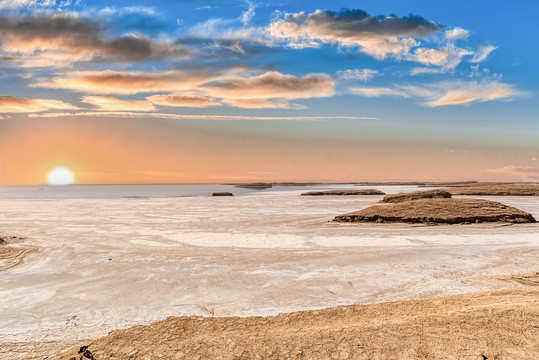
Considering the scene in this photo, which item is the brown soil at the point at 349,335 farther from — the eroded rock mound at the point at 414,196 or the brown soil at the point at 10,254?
the eroded rock mound at the point at 414,196

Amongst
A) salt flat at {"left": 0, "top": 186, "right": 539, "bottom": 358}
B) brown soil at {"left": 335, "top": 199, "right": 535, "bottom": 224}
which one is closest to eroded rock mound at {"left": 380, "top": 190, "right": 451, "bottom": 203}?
brown soil at {"left": 335, "top": 199, "right": 535, "bottom": 224}

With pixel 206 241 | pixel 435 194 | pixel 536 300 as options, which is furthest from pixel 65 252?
pixel 435 194

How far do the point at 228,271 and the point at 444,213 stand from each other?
1305cm

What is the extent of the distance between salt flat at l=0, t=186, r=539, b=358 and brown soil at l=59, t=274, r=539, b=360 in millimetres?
657

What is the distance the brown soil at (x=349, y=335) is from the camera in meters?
4.09

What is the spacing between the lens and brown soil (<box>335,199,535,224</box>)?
16.9 m

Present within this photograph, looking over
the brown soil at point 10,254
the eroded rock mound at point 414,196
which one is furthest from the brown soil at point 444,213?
the brown soil at point 10,254

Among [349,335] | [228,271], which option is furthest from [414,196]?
[349,335]

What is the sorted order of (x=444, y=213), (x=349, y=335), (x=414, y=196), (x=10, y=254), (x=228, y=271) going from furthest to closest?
(x=414, y=196), (x=444, y=213), (x=10, y=254), (x=228, y=271), (x=349, y=335)

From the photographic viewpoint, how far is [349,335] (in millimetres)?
4477

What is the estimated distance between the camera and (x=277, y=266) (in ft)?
29.4

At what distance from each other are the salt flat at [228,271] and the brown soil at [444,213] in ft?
5.81

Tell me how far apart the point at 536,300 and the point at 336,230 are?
998 cm

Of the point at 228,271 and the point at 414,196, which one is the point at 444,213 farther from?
the point at 228,271
